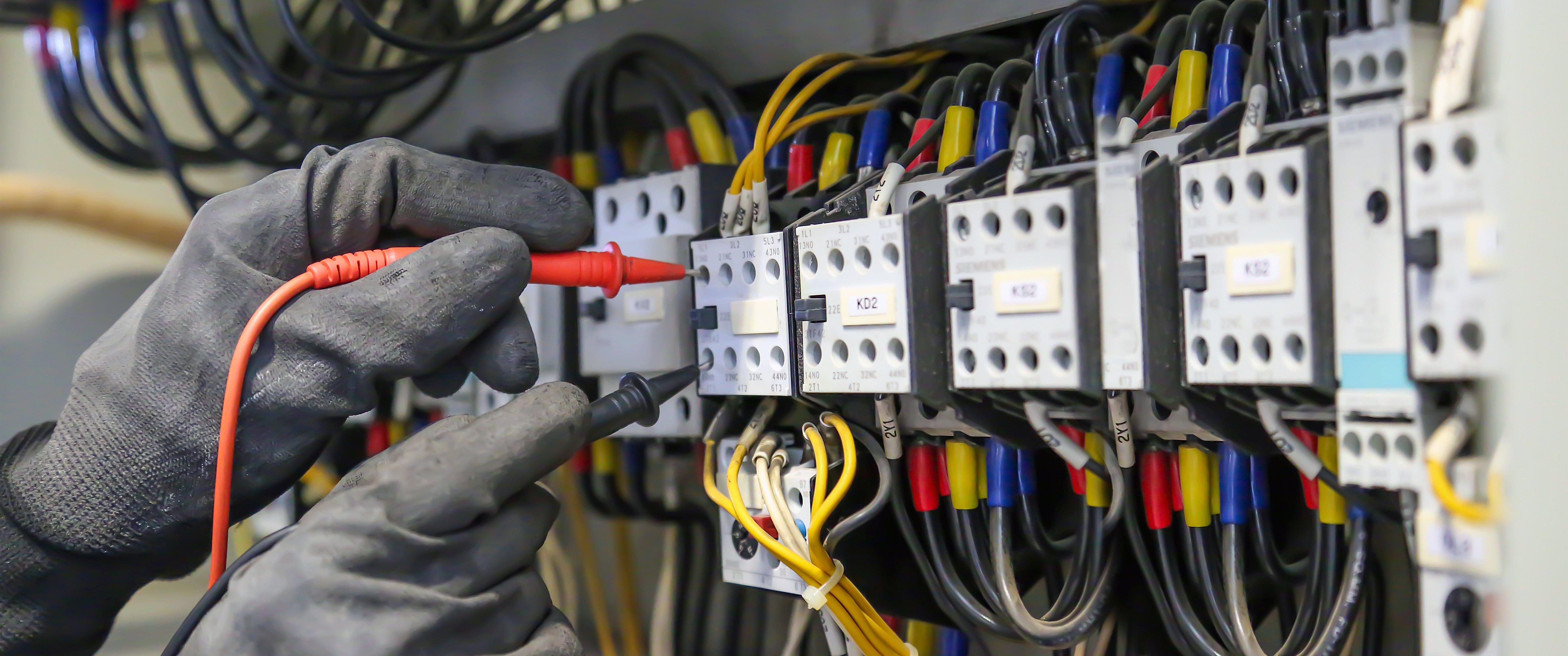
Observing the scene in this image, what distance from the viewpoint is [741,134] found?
897 mm

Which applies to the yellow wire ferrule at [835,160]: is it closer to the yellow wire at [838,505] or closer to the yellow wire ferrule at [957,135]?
the yellow wire ferrule at [957,135]

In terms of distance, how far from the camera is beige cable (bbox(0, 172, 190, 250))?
44.1 inches

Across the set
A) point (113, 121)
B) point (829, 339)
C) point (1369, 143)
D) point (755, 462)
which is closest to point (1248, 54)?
point (1369, 143)

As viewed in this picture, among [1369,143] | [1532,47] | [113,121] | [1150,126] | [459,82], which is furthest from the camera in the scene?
[113,121]

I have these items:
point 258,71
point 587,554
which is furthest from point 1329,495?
point 258,71

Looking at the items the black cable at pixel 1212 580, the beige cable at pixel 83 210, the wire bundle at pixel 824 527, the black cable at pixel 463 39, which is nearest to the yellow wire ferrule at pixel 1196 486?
the black cable at pixel 1212 580

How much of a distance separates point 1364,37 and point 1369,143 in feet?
0.19

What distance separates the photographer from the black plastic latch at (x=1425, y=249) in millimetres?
462

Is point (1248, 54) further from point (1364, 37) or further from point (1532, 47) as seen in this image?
point (1532, 47)

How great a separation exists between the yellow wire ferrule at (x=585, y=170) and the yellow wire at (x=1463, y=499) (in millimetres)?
806

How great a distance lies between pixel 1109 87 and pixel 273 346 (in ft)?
1.96

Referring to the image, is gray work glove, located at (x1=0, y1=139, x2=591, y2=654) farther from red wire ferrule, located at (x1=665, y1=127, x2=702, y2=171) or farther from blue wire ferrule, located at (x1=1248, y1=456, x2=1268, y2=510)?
blue wire ferrule, located at (x1=1248, y1=456, x2=1268, y2=510)

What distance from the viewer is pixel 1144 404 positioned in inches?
26.7

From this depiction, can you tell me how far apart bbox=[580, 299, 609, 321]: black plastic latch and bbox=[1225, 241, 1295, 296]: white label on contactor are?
52cm
